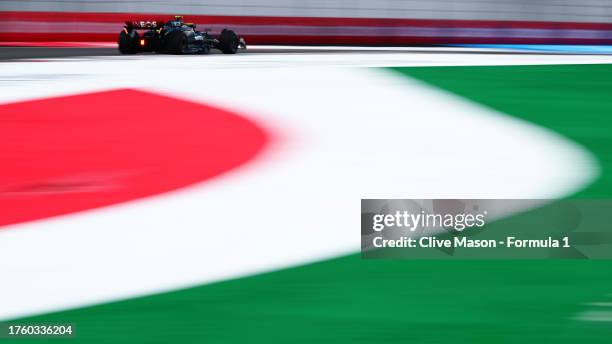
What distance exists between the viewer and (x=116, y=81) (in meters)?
11.5

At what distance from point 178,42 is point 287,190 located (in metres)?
13.4

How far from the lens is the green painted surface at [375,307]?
2.85 m

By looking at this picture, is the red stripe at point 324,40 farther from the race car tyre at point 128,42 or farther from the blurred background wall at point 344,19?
the race car tyre at point 128,42

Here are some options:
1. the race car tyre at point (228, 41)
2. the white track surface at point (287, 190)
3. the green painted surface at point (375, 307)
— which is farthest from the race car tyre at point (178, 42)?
the green painted surface at point (375, 307)

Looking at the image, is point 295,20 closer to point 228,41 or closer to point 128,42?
point 228,41

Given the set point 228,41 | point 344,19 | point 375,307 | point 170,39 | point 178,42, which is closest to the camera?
point 375,307

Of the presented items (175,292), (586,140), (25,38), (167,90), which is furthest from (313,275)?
(25,38)

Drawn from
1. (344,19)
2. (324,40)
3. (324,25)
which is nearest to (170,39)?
(324,40)

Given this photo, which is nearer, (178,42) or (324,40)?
(178,42)

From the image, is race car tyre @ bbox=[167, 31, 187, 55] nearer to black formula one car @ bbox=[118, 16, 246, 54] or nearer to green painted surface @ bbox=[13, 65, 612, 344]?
black formula one car @ bbox=[118, 16, 246, 54]

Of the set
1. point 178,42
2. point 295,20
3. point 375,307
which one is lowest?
point 375,307

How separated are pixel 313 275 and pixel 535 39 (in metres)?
24.5

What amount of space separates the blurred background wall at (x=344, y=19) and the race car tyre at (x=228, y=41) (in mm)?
5298

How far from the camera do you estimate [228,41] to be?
61.2 ft
